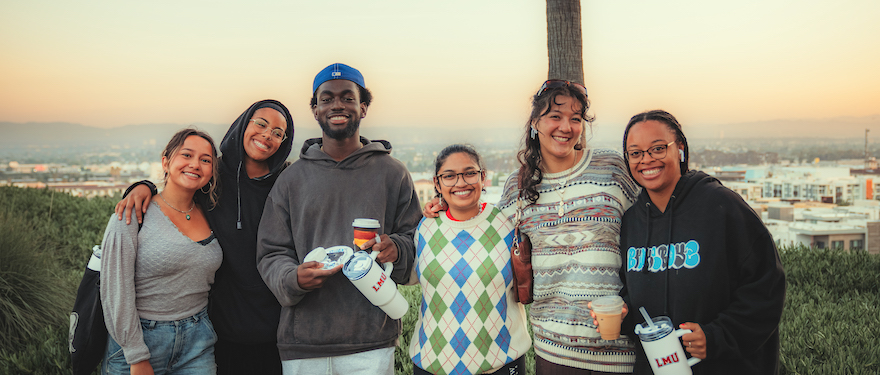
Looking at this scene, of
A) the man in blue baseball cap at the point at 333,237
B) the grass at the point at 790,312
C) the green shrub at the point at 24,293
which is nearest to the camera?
the man in blue baseball cap at the point at 333,237

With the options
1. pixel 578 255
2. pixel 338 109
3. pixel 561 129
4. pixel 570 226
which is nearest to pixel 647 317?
pixel 578 255

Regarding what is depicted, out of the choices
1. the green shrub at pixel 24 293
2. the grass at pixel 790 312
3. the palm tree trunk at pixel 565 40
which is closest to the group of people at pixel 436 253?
the grass at pixel 790 312

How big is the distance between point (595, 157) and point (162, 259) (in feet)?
7.86

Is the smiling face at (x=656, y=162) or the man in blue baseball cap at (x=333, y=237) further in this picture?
the man in blue baseball cap at (x=333, y=237)

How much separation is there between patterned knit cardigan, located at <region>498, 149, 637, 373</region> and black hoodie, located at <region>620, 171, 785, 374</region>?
0.17 metres

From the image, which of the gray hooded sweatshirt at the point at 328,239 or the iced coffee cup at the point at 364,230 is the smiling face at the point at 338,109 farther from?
the iced coffee cup at the point at 364,230

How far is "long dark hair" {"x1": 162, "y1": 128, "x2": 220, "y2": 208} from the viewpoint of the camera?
303 centimetres

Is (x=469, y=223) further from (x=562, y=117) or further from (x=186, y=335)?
(x=186, y=335)

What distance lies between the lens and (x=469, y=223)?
279 centimetres

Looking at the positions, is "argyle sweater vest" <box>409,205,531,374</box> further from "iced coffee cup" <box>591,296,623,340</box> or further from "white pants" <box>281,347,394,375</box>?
"iced coffee cup" <box>591,296,623,340</box>

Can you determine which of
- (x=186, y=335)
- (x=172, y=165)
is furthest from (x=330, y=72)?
(x=186, y=335)

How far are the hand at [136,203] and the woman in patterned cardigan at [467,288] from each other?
155cm

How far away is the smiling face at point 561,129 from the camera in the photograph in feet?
8.95

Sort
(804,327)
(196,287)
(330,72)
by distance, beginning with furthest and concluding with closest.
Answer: (804,327) < (330,72) < (196,287)
